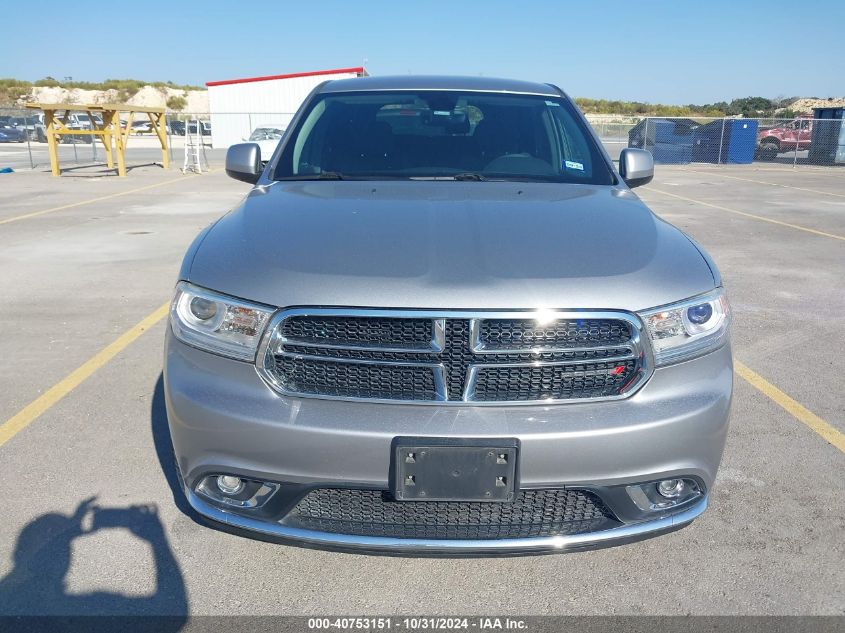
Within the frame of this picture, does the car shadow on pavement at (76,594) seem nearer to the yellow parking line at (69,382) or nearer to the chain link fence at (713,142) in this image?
the yellow parking line at (69,382)

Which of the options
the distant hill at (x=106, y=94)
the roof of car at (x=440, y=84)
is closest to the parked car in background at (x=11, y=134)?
the distant hill at (x=106, y=94)

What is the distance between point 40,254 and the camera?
8555mm

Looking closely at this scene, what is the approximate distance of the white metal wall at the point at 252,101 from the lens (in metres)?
39.9

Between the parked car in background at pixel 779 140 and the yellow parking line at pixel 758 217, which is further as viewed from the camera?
the parked car in background at pixel 779 140

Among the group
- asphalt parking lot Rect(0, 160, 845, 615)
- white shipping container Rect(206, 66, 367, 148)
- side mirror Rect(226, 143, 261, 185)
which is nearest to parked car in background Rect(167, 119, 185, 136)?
white shipping container Rect(206, 66, 367, 148)

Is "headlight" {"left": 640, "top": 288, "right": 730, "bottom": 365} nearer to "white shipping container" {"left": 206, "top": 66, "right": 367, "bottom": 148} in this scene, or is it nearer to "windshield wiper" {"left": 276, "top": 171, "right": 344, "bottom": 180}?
"windshield wiper" {"left": 276, "top": 171, "right": 344, "bottom": 180}

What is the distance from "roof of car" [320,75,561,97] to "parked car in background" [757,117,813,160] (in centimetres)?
2956

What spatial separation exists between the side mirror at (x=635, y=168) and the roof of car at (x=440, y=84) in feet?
1.91

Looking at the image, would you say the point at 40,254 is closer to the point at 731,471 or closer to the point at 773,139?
the point at 731,471

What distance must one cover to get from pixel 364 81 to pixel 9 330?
3.34m

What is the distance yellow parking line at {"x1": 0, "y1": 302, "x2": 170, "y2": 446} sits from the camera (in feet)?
12.5

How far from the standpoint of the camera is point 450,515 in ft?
7.61

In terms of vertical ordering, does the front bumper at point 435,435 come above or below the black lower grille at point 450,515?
above

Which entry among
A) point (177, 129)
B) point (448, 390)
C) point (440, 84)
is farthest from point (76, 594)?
point (177, 129)
